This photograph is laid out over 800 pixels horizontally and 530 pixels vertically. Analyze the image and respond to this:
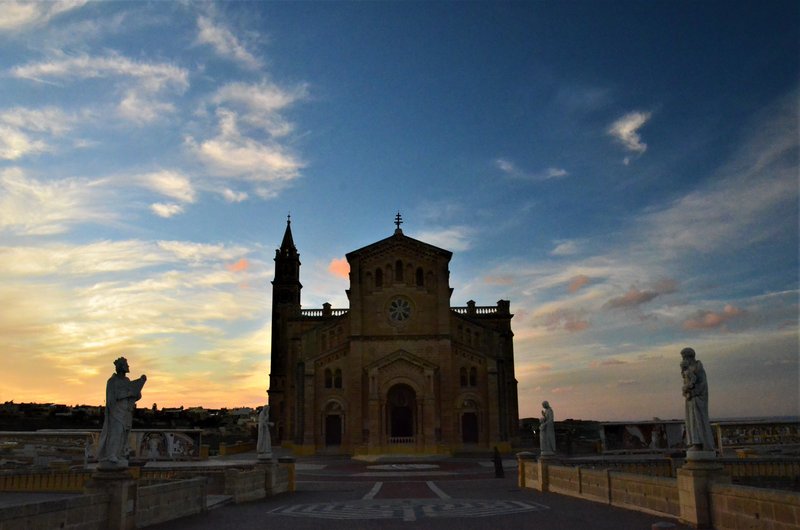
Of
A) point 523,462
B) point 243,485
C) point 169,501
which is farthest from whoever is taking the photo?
point 523,462

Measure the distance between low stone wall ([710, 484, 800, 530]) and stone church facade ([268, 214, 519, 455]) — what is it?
1609 inches

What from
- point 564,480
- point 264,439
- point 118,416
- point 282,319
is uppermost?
point 282,319

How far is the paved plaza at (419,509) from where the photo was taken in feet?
49.9

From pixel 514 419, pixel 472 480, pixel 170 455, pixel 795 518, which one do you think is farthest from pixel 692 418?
pixel 514 419

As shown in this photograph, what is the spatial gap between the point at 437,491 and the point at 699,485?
49.7 feet

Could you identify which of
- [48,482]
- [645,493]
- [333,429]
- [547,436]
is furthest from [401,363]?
[645,493]

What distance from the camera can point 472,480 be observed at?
31.5 m

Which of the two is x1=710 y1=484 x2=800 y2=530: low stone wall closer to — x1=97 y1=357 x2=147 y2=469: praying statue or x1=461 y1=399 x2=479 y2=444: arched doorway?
x1=97 y1=357 x2=147 y2=469: praying statue

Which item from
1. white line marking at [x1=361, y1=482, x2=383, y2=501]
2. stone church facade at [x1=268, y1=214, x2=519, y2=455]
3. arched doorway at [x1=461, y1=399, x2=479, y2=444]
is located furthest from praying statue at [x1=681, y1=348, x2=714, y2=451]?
arched doorway at [x1=461, y1=399, x2=479, y2=444]

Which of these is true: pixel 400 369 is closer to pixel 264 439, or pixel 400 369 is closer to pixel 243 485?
pixel 264 439

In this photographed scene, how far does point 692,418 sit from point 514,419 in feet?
165

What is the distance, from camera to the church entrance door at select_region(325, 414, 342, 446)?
5434 centimetres

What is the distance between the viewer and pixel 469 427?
5438cm

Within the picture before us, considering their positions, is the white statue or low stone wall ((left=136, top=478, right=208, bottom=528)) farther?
the white statue
